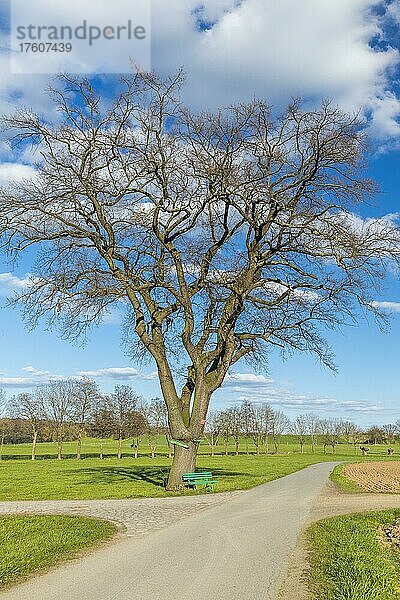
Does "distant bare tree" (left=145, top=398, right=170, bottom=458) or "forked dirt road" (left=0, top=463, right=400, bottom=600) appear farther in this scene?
"distant bare tree" (left=145, top=398, right=170, bottom=458)

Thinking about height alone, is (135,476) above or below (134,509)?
below

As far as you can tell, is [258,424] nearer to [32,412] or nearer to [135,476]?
[32,412]

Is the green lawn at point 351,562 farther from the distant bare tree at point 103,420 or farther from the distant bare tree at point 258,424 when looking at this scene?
the distant bare tree at point 258,424

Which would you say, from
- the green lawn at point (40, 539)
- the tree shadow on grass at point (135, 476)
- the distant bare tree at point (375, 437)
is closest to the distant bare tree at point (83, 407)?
the tree shadow on grass at point (135, 476)

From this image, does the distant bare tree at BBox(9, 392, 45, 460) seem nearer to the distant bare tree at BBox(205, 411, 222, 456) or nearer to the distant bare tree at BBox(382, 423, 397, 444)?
the distant bare tree at BBox(205, 411, 222, 456)

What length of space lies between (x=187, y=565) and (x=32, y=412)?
6112 cm

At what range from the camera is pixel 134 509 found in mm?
16375

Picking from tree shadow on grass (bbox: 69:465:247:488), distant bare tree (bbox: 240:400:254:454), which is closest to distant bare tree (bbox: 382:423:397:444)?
distant bare tree (bbox: 240:400:254:454)

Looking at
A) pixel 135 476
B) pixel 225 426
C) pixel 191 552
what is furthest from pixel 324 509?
pixel 225 426

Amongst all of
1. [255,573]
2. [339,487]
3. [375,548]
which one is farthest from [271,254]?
[255,573]

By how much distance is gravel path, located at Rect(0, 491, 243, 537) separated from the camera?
13828mm

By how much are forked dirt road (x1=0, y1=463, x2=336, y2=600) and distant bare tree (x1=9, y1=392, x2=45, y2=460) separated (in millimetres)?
55086

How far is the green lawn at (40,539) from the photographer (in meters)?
8.88

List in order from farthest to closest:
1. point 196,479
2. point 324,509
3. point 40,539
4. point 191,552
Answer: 1. point 196,479
2. point 324,509
3. point 40,539
4. point 191,552
